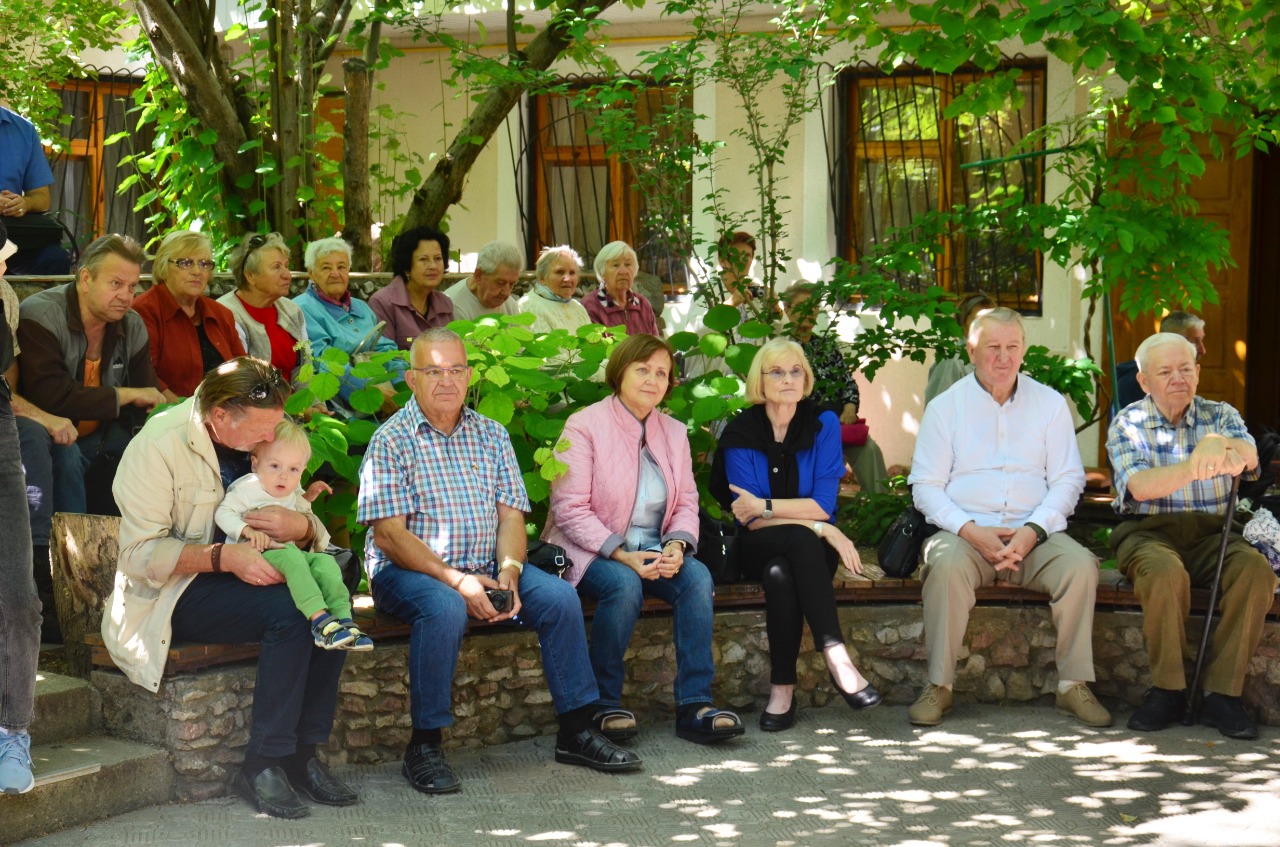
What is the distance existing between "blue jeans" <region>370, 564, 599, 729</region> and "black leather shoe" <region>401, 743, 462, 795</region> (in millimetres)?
84

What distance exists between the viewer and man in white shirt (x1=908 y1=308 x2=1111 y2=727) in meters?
5.79

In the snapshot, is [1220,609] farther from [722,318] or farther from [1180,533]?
[722,318]

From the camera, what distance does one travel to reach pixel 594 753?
203 inches

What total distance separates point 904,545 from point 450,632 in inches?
78.0

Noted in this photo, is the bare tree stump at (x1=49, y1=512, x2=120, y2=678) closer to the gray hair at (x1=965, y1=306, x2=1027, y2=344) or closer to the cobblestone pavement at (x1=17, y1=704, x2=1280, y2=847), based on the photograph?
the cobblestone pavement at (x1=17, y1=704, x2=1280, y2=847)

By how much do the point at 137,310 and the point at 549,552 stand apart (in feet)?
7.05

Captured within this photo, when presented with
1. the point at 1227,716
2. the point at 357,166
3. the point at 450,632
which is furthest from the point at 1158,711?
the point at 357,166

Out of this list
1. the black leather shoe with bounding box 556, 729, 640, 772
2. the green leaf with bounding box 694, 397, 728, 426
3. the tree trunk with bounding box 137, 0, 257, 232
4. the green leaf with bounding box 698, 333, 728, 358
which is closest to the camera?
the black leather shoe with bounding box 556, 729, 640, 772

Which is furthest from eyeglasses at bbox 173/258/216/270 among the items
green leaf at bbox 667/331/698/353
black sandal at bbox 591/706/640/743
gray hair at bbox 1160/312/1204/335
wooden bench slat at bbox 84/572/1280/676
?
gray hair at bbox 1160/312/1204/335

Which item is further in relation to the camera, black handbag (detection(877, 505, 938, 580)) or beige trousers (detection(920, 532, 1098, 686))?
black handbag (detection(877, 505, 938, 580))

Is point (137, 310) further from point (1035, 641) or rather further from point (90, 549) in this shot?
point (1035, 641)

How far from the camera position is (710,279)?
27.0ft

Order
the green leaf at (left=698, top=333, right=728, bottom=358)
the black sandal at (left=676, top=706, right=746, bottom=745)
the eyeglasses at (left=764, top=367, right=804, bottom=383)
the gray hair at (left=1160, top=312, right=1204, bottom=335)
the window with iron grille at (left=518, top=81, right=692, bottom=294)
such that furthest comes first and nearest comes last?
the window with iron grille at (left=518, top=81, right=692, bottom=294), the gray hair at (left=1160, top=312, right=1204, bottom=335), the green leaf at (left=698, top=333, right=728, bottom=358), the eyeglasses at (left=764, top=367, right=804, bottom=383), the black sandal at (left=676, top=706, right=746, bottom=745)

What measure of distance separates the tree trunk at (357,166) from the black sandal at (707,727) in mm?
4253
